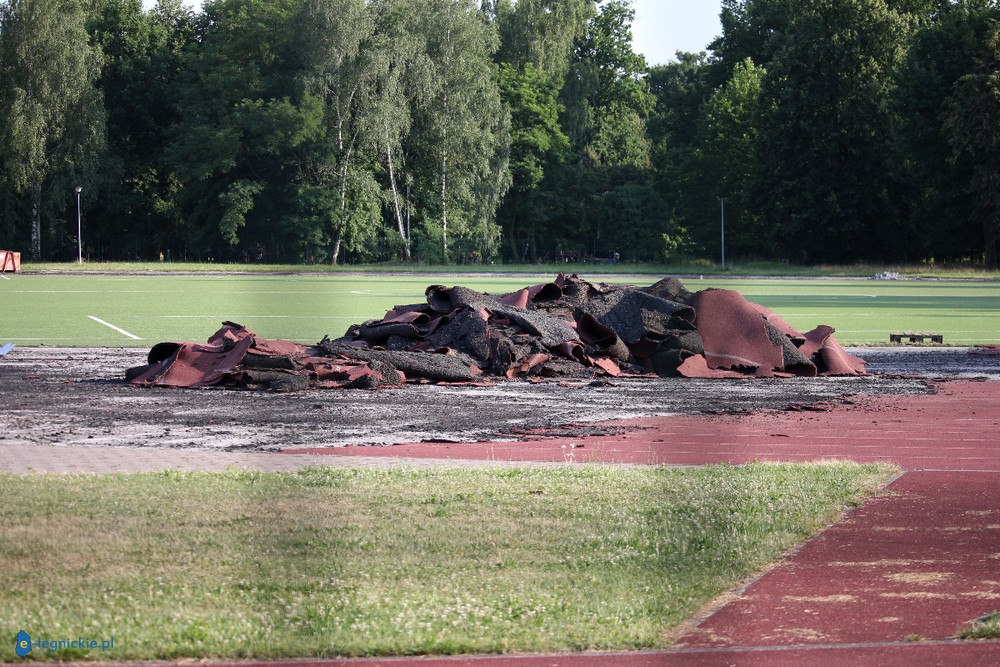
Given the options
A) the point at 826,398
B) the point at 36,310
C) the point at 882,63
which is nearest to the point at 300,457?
the point at 826,398

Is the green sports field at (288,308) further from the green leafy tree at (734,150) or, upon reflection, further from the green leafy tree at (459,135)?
the green leafy tree at (734,150)

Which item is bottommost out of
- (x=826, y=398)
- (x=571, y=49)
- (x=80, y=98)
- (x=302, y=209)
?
(x=826, y=398)

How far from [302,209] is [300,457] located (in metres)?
66.1

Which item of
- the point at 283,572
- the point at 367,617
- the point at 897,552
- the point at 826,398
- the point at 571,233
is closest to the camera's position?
the point at 367,617

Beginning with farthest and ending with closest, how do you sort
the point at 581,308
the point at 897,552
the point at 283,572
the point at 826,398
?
the point at 581,308 < the point at 826,398 < the point at 897,552 < the point at 283,572

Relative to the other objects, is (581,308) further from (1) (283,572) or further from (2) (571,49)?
(2) (571,49)

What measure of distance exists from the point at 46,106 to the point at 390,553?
232ft

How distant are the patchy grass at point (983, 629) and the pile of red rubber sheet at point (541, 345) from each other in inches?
404

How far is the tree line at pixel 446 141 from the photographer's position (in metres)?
70.3

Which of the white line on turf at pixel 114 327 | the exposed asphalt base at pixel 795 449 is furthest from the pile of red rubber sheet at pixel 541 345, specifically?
the white line on turf at pixel 114 327

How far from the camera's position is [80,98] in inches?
2847

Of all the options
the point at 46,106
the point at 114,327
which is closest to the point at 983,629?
the point at 114,327

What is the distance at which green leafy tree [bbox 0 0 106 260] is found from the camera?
69688 mm

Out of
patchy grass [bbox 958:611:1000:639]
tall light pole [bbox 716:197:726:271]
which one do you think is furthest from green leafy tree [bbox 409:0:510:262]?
patchy grass [bbox 958:611:1000:639]
